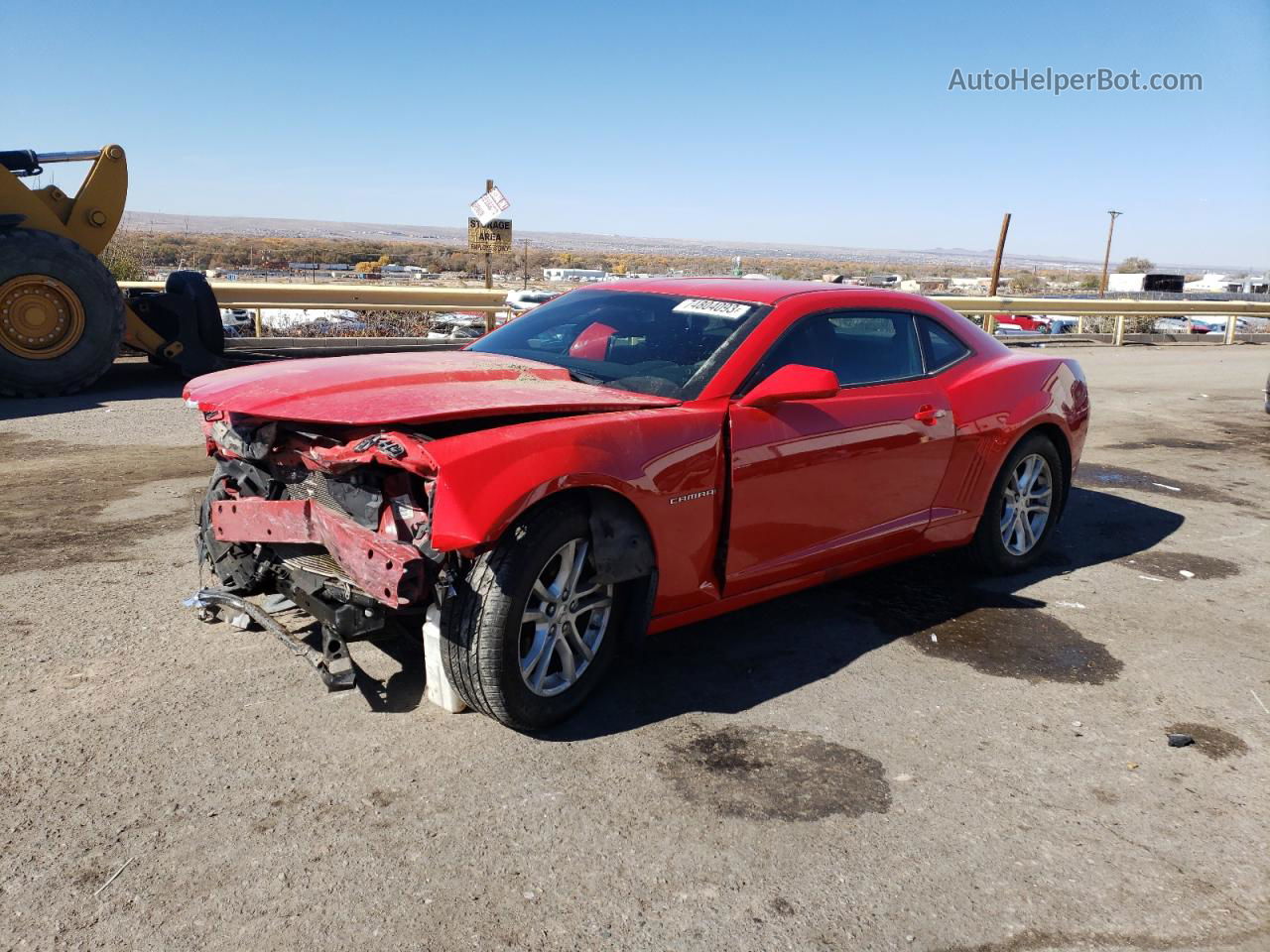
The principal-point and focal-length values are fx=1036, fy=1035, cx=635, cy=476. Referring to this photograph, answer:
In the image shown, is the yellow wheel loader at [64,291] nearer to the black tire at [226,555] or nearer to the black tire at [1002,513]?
the black tire at [226,555]

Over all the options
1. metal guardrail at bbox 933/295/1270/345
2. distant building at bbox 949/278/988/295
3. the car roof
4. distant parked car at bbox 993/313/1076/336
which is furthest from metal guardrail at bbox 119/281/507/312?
distant building at bbox 949/278/988/295

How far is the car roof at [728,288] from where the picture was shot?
459 centimetres

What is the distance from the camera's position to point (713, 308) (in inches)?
178

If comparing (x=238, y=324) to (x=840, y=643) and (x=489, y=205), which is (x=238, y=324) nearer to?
(x=489, y=205)

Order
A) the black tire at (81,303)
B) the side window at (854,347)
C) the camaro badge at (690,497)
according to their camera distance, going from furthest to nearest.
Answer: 1. the black tire at (81,303)
2. the side window at (854,347)
3. the camaro badge at (690,497)

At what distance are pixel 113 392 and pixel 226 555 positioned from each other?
8061mm

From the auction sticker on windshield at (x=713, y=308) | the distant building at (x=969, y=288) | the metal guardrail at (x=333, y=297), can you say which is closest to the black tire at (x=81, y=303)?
the metal guardrail at (x=333, y=297)

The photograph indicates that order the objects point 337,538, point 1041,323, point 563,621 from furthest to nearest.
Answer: point 1041,323 < point 563,621 < point 337,538

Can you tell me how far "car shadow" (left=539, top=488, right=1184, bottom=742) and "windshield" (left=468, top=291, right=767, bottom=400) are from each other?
1113 mm

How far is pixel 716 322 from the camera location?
4418 mm

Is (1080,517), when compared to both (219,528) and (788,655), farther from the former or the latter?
(219,528)

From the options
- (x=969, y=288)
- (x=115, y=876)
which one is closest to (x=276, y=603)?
(x=115, y=876)

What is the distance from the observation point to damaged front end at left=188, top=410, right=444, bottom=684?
3246mm

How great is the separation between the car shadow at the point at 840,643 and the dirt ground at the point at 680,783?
0.02 meters
